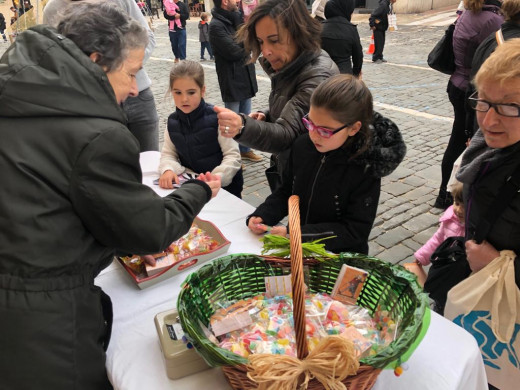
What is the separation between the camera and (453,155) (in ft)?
11.6

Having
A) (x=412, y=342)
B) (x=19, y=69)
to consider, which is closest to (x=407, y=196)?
(x=412, y=342)

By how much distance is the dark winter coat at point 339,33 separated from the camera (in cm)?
412

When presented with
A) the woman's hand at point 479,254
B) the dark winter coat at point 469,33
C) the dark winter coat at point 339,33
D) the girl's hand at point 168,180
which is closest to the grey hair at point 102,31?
the girl's hand at point 168,180

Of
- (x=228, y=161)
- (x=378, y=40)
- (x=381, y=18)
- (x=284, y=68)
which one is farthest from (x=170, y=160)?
(x=381, y=18)

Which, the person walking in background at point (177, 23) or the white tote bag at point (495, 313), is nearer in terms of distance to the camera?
the white tote bag at point (495, 313)

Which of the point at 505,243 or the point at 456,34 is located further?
the point at 456,34

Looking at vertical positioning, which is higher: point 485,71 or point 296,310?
point 485,71

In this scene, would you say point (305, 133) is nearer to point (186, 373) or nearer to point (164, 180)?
point (164, 180)

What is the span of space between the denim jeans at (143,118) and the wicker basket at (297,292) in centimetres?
203

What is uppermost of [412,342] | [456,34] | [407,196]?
[456,34]

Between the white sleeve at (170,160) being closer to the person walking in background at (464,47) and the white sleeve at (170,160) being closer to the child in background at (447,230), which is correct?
the child in background at (447,230)


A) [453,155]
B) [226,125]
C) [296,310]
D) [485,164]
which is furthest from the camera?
[453,155]

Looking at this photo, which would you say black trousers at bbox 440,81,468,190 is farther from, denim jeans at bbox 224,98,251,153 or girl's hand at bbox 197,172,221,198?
girl's hand at bbox 197,172,221,198

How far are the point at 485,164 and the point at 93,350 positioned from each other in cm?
153
